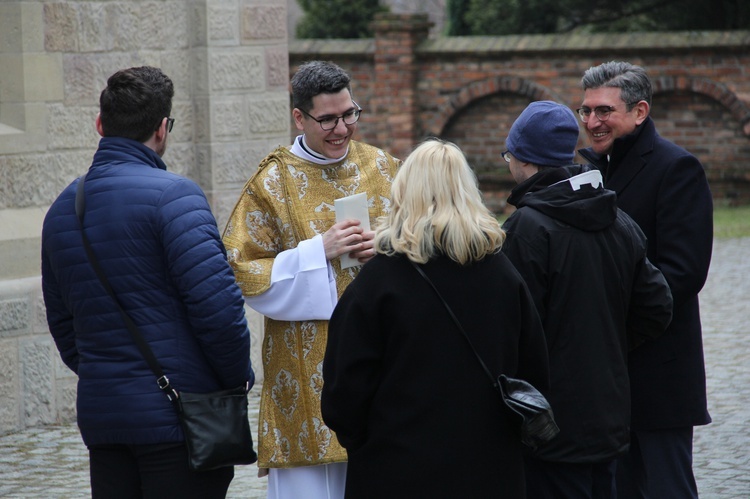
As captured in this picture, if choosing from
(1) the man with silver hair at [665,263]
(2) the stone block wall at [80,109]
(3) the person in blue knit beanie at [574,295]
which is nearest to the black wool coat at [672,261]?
(1) the man with silver hair at [665,263]

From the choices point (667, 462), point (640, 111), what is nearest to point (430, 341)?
point (667, 462)

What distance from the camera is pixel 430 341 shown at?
2953 mm

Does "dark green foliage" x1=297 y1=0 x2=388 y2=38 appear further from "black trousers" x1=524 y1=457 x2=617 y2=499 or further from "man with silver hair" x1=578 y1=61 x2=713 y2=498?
"black trousers" x1=524 y1=457 x2=617 y2=499

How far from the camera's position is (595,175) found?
141 inches

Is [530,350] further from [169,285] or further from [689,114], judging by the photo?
[689,114]

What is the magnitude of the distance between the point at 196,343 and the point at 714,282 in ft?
29.5

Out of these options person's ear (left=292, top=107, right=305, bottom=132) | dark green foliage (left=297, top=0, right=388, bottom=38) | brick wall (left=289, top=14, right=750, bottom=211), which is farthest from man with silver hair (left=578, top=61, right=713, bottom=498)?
dark green foliage (left=297, top=0, right=388, bottom=38)

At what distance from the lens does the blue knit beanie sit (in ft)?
11.9

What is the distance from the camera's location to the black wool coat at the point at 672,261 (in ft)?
13.1

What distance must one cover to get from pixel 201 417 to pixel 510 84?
14.0 metres

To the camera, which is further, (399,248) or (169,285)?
(169,285)

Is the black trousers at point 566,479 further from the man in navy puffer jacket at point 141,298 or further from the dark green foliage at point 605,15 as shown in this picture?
the dark green foliage at point 605,15

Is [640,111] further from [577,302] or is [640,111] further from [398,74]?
[398,74]

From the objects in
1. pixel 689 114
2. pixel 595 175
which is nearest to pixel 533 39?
pixel 689 114
